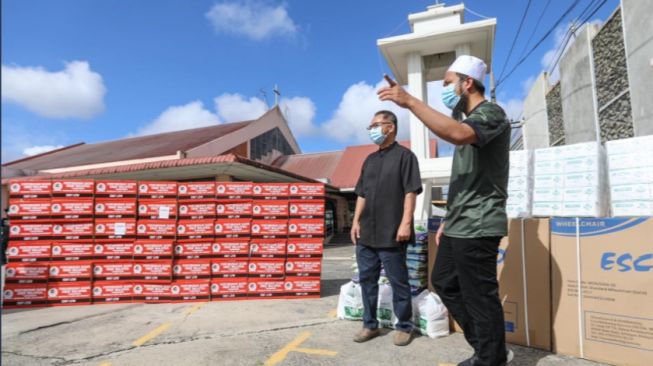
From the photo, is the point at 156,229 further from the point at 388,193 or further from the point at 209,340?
the point at 388,193

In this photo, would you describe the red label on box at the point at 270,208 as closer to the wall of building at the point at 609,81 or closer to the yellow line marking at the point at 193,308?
the yellow line marking at the point at 193,308

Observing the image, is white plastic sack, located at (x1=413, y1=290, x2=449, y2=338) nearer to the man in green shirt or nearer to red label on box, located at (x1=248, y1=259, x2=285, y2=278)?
the man in green shirt

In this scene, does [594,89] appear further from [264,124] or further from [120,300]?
[264,124]

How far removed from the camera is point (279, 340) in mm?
3162

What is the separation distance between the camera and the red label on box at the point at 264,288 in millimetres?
4852

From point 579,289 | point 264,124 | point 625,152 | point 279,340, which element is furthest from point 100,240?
point 264,124

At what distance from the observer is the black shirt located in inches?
125

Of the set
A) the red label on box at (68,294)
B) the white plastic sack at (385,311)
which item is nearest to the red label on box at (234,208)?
the red label on box at (68,294)

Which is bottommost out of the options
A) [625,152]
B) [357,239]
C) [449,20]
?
[357,239]

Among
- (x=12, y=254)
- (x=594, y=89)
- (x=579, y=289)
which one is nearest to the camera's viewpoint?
(x=579, y=289)

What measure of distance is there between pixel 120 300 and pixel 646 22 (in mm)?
9373

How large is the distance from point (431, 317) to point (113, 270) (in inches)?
159

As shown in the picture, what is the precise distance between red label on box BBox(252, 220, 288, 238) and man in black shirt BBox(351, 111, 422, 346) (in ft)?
5.71

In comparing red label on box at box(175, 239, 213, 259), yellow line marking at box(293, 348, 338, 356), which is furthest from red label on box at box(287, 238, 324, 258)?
yellow line marking at box(293, 348, 338, 356)
